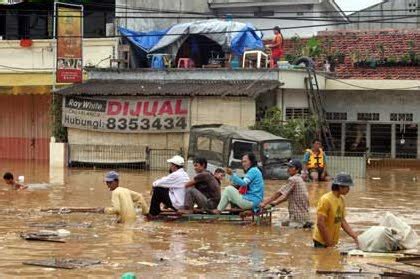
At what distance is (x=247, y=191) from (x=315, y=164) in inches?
424

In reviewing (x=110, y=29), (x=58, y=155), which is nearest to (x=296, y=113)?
(x=58, y=155)

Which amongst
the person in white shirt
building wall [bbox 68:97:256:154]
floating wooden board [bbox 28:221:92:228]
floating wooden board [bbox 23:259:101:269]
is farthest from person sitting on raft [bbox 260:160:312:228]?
building wall [bbox 68:97:256:154]

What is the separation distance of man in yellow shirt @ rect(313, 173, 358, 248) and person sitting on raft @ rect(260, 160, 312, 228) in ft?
9.17

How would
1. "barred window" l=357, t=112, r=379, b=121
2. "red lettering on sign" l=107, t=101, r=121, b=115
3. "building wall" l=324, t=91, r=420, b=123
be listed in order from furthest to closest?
1. "barred window" l=357, t=112, r=379, b=121
2. "building wall" l=324, t=91, r=420, b=123
3. "red lettering on sign" l=107, t=101, r=121, b=115

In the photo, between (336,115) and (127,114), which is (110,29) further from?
(336,115)

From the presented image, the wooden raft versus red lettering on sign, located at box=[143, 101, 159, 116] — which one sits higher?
red lettering on sign, located at box=[143, 101, 159, 116]

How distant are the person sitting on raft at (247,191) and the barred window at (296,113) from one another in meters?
16.9

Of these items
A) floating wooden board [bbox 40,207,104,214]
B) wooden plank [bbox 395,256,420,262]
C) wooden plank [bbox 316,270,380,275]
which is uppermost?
wooden plank [bbox 395,256,420,262]

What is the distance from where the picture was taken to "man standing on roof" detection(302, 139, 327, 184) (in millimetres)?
26641

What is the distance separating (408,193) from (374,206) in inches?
152

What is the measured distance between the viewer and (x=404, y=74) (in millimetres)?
34844

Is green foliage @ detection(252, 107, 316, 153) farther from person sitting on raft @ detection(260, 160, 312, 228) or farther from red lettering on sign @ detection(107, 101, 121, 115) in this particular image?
person sitting on raft @ detection(260, 160, 312, 228)

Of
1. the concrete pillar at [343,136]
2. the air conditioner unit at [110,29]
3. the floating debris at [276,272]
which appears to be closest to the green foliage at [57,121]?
the air conditioner unit at [110,29]

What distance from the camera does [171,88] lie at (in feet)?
108
